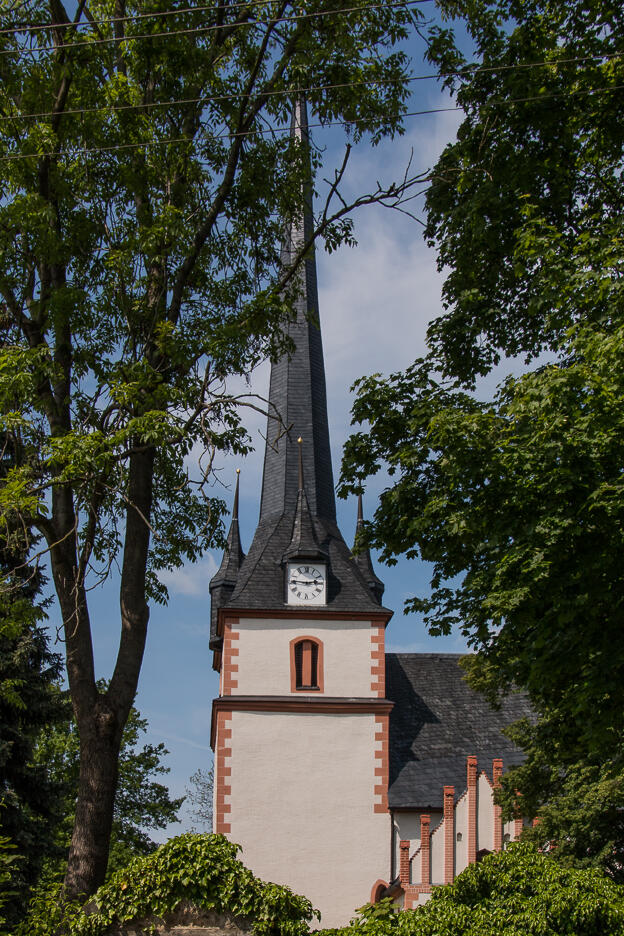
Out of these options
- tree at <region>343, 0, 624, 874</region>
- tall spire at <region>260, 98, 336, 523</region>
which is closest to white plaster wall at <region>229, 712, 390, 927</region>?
tall spire at <region>260, 98, 336, 523</region>

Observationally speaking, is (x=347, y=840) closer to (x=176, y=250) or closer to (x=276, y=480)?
(x=276, y=480)

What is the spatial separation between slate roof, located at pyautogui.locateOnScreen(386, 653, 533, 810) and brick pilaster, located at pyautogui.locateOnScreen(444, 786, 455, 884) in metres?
0.54

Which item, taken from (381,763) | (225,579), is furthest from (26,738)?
(225,579)

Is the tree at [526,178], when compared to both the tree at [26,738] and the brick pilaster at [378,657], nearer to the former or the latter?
the tree at [26,738]

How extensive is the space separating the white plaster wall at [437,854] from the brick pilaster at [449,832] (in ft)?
0.33

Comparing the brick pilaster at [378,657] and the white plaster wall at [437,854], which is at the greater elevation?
the brick pilaster at [378,657]

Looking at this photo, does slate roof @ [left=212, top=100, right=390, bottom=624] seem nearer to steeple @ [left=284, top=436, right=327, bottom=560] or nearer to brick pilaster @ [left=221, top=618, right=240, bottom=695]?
steeple @ [left=284, top=436, right=327, bottom=560]

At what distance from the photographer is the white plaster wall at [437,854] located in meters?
25.3

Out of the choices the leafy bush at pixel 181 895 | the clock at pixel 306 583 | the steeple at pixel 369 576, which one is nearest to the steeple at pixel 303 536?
the clock at pixel 306 583

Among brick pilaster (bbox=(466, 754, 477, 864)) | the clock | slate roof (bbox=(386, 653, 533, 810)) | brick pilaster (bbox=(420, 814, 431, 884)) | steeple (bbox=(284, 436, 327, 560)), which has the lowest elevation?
brick pilaster (bbox=(420, 814, 431, 884))

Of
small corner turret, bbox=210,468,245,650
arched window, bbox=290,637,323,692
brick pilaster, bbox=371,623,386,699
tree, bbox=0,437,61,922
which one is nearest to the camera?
tree, bbox=0,437,61,922

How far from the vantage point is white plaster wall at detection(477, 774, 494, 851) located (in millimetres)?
26047

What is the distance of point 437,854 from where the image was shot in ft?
84.0

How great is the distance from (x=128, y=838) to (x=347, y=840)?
8204 millimetres
